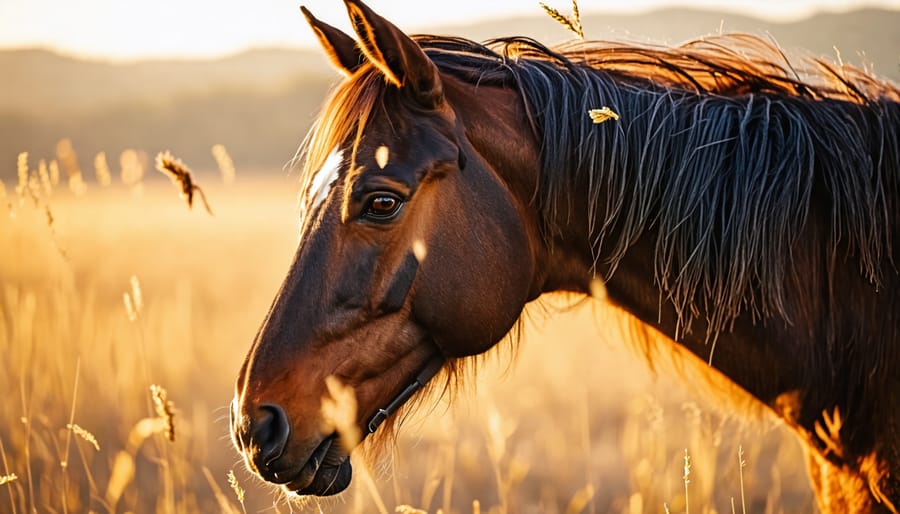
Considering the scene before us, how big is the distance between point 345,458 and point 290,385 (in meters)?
0.31

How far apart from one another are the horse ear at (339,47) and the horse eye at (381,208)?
0.61 metres

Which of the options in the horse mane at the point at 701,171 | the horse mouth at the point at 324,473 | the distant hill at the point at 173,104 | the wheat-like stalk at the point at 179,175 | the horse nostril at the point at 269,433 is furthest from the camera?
the distant hill at the point at 173,104

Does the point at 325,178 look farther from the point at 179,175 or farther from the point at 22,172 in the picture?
the point at 22,172

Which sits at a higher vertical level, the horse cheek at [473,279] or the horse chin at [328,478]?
the horse cheek at [473,279]

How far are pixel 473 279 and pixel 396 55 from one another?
2.30 feet

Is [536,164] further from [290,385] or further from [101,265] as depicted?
[101,265]

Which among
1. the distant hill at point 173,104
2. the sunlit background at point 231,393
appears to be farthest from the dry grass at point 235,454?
the distant hill at point 173,104

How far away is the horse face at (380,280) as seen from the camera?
2061 millimetres

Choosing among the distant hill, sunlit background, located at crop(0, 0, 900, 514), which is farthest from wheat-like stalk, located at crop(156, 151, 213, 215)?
the distant hill

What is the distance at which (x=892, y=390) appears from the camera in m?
2.48

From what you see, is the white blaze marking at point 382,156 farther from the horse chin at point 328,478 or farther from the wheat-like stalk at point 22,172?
the wheat-like stalk at point 22,172

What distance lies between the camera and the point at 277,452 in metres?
2.02

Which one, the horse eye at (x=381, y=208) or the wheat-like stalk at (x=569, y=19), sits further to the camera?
the wheat-like stalk at (x=569, y=19)

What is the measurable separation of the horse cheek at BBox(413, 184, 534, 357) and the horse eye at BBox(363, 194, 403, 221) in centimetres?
16
